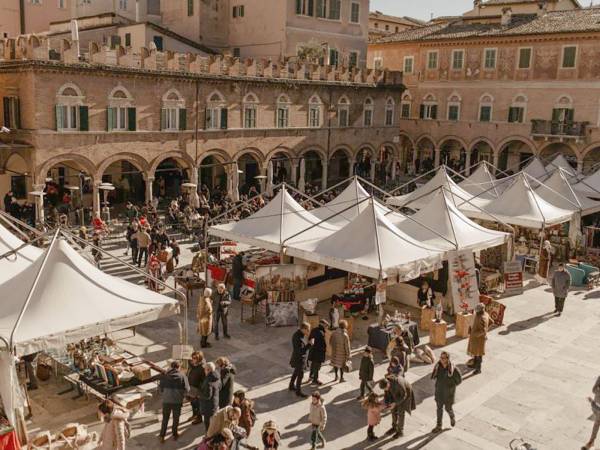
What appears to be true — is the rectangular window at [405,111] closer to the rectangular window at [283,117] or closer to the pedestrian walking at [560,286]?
the rectangular window at [283,117]

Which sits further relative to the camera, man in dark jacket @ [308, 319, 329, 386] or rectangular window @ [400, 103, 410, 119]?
rectangular window @ [400, 103, 410, 119]

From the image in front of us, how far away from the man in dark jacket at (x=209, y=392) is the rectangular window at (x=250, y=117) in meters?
22.6

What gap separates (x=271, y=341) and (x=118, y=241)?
36.9ft

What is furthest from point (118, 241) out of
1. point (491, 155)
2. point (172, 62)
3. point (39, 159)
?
point (491, 155)

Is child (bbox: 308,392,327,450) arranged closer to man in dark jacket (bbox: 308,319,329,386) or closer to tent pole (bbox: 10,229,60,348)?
man in dark jacket (bbox: 308,319,329,386)

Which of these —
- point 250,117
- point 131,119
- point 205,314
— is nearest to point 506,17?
point 250,117

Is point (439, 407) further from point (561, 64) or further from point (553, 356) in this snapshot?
point (561, 64)

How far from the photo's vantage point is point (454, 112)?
41.0 meters

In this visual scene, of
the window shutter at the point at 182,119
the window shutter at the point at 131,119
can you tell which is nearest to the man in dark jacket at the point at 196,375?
the window shutter at the point at 131,119

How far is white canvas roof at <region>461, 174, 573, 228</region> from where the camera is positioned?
19750 millimetres

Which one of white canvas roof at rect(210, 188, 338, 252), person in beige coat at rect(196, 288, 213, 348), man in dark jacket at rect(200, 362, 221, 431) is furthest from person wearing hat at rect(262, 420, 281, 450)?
white canvas roof at rect(210, 188, 338, 252)

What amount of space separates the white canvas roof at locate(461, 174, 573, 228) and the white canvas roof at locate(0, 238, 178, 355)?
12652mm

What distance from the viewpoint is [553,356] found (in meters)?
13.6

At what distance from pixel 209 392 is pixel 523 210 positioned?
14.2 meters
